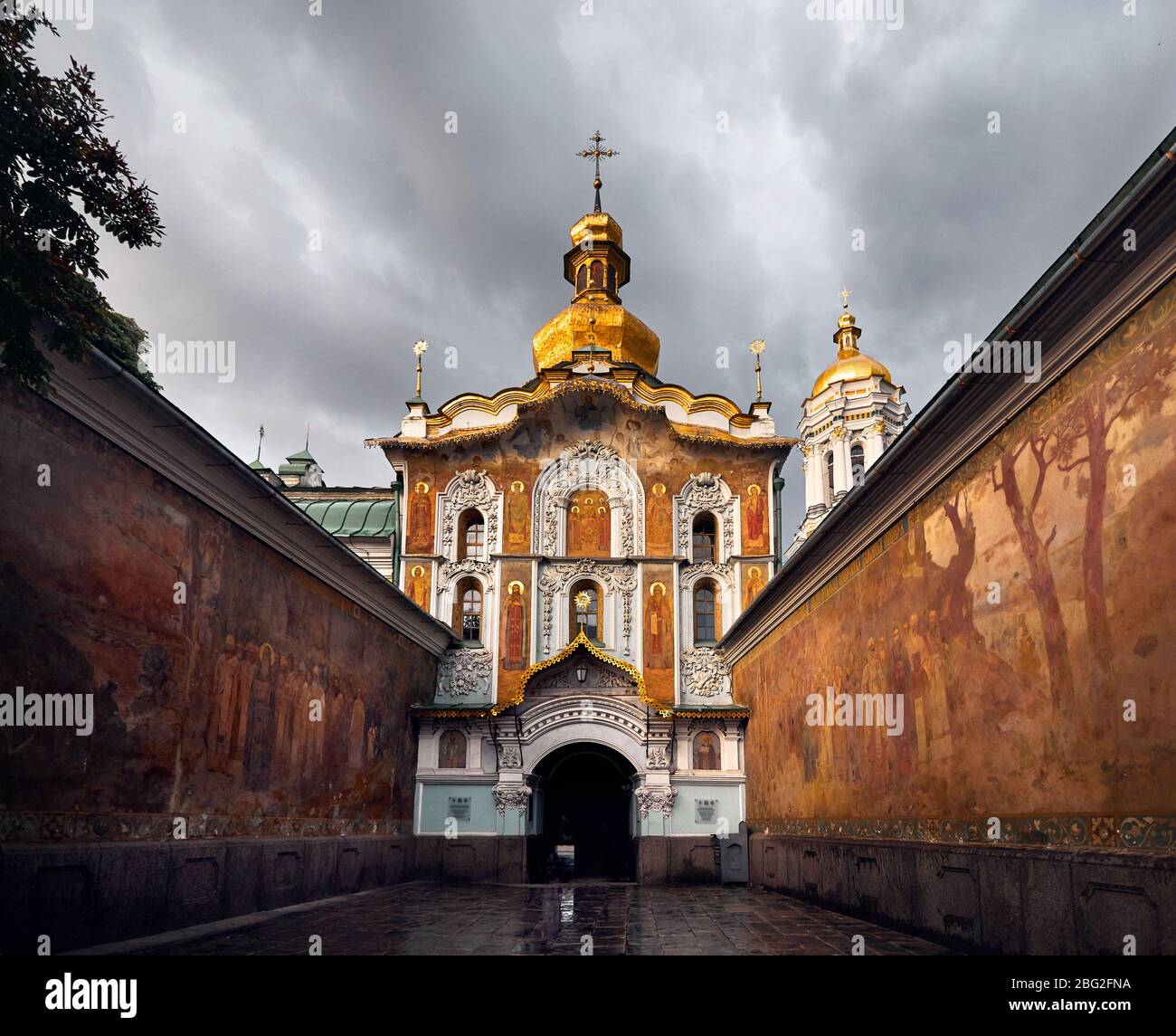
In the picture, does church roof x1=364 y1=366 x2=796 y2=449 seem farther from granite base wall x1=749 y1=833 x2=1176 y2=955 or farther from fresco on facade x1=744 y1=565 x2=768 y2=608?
granite base wall x1=749 y1=833 x2=1176 y2=955

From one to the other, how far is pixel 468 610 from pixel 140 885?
1313 cm

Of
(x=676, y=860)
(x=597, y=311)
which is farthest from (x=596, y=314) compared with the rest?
(x=676, y=860)

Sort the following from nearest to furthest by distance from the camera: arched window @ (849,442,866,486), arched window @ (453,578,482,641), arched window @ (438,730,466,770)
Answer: arched window @ (438,730,466,770), arched window @ (453,578,482,641), arched window @ (849,442,866,486)

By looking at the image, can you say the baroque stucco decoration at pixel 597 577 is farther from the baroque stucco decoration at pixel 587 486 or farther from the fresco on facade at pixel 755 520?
the fresco on facade at pixel 755 520

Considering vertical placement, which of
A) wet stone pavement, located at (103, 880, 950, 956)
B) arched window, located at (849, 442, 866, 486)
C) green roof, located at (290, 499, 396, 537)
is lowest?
wet stone pavement, located at (103, 880, 950, 956)

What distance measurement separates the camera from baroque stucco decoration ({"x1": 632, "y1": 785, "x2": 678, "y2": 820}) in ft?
67.3

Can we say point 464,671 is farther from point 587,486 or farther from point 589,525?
point 587,486

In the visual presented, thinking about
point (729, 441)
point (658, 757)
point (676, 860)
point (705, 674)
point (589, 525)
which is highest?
point (729, 441)

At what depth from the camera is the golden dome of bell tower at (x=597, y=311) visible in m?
27.6

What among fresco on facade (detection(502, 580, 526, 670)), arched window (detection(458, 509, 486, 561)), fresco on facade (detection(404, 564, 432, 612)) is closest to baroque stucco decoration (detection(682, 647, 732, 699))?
fresco on facade (detection(502, 580, 526, 670))

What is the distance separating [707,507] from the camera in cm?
2277

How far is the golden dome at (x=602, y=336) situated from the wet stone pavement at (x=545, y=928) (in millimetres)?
15782

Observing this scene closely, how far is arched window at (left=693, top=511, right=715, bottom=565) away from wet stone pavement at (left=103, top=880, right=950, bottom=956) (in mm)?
8349
